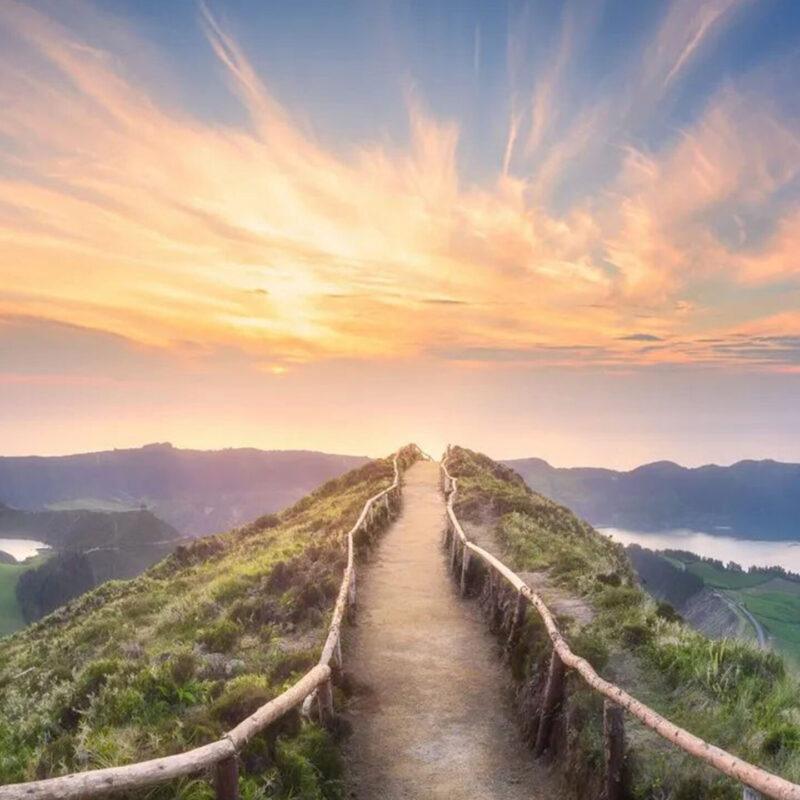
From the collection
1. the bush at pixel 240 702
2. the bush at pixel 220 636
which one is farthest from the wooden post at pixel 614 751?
the bush at pixel 220 636

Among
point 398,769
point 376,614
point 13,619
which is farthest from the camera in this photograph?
point 13,619

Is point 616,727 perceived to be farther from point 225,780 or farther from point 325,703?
point 325,703

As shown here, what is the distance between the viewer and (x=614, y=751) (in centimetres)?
792

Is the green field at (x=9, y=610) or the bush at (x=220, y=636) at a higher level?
the bush at (x=220, y=636)

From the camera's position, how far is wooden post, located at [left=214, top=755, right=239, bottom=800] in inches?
270

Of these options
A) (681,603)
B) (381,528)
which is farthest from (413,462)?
(681,603)

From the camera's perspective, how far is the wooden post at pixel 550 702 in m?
10.4

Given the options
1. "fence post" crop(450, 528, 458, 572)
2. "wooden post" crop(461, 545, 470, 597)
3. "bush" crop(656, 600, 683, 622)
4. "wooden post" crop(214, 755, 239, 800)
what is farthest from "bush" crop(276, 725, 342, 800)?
"fence post" crop(450, 528, 458, 572)

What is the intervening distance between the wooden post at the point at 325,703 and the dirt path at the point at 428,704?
0.55 meters

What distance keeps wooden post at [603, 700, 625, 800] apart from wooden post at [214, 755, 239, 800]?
4.08 metres

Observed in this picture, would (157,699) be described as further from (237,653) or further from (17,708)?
(17,708)

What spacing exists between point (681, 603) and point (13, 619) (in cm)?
17029

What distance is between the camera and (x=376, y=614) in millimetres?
17250

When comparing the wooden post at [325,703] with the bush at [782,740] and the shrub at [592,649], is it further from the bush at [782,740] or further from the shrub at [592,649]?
the bush at [782,740]
